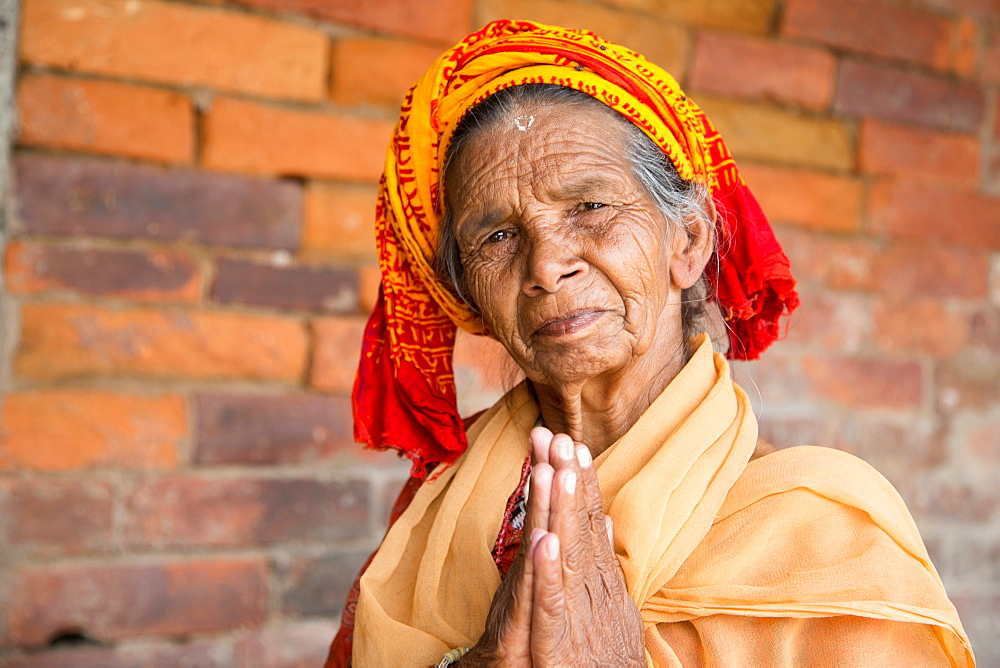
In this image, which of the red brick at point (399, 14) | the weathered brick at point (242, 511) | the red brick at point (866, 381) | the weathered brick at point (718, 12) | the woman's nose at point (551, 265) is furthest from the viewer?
the red brick at point (866, 381)

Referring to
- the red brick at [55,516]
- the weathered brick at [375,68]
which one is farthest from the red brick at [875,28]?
the red brick at [55,516]

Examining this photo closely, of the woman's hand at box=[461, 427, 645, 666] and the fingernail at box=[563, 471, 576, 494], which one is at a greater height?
the fingernail at box=[563, 471, 576, 494]

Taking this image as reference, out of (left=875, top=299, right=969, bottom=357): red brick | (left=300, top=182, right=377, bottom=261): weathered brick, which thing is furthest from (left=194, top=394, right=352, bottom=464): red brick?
(left=875, top=299, right=969, bottom=357): red brick

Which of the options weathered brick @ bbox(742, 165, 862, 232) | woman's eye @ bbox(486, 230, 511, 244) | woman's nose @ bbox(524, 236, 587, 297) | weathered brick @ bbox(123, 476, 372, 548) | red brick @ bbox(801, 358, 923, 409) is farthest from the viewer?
red brick @ bbox(801, 358, 923, 409)

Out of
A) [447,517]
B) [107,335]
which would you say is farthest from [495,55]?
[107,335]

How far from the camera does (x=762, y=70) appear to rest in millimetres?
3086

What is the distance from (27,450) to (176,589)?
0.53m

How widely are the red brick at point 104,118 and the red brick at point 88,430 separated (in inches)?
25.4

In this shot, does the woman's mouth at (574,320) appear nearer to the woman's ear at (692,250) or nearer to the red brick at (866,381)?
the woman's ear at (692,250)

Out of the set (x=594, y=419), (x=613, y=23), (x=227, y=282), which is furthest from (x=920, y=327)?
(x=227, y=282)

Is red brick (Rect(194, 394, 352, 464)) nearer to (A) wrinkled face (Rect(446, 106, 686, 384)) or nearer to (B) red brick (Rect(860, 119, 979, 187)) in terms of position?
(A) wrinkled face (Rect(446, 106, 686, 384))

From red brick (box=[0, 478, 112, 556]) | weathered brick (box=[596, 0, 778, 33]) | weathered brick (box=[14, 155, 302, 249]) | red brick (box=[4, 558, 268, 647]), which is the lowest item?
red brick (box=[4, 558, 268, 647])

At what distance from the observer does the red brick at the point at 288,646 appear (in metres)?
2.61

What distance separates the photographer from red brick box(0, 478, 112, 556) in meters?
2.35
